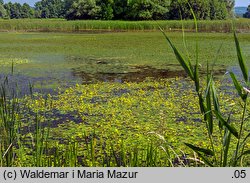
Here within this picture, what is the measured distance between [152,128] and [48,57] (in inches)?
237

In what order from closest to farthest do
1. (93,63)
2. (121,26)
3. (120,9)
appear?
1. (93,63)
2. (121,26)
3. (120,9)

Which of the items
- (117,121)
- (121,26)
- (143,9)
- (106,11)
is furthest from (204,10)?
(117,121)

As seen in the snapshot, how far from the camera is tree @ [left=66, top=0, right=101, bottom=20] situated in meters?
27.8

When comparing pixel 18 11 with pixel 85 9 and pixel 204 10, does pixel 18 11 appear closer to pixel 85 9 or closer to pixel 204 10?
pixel 85 9

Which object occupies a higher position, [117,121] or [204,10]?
[204,10]

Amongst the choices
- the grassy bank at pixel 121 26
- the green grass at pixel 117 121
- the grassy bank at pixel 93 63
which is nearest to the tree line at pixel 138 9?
the grassy bank at pixel 121 26

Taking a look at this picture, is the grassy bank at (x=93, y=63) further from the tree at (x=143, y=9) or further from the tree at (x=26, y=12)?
the tree at (x=26, y=12)

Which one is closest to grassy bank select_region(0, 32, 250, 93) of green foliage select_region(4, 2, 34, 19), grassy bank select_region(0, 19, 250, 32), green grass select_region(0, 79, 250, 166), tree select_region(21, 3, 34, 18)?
green grass select_region(0, 79, 250, 166)

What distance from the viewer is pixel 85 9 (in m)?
27.9

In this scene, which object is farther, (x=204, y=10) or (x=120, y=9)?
(x=120, y=9)

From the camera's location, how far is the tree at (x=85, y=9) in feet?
91.0

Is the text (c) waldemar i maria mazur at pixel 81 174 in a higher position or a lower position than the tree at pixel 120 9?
lower

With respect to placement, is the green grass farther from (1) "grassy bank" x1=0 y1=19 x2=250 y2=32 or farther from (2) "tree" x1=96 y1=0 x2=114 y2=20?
(2) "tree" x1=96 y1=0 x2=114 y2=20

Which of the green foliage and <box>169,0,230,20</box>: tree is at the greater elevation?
the green foliage
